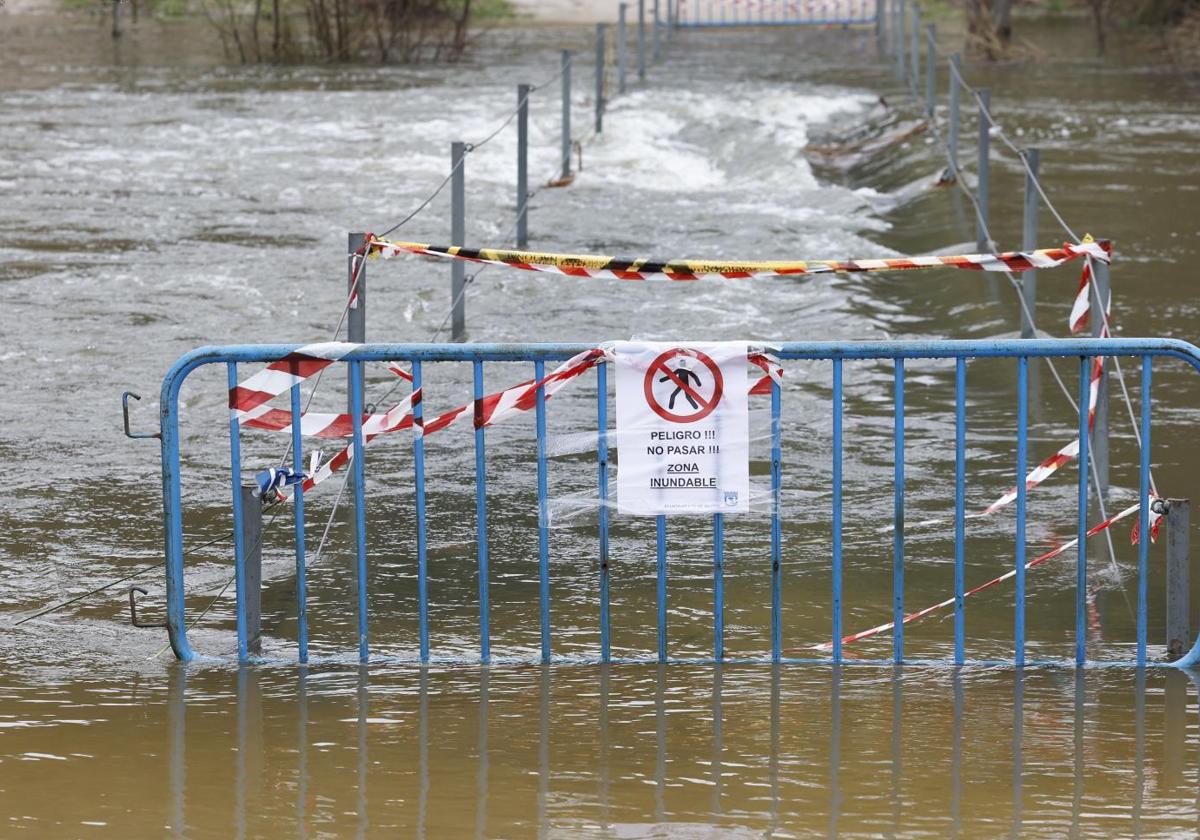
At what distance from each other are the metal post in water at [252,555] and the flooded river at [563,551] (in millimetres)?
163

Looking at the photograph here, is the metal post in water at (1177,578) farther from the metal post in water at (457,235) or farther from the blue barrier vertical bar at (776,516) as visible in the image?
the metal post in water at (457,235)

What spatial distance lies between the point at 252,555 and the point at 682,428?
1.59 meters

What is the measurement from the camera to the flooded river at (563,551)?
5.23m

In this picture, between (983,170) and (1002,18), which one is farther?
(1002,18)

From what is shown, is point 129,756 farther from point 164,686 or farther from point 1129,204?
point 1129,204

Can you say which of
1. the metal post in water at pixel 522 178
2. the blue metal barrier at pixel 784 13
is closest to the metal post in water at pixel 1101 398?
the metal post in water at pixel 522 178

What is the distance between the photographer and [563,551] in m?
7.97

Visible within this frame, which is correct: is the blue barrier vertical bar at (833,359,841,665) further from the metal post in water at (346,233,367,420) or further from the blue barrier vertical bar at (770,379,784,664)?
the metal post in water at (346,233,367,420)

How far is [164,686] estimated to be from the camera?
6.13 metres

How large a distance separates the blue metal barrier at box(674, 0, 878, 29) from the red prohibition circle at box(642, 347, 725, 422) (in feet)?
98.3

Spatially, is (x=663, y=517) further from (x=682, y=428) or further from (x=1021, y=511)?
(x=1021, y=511)

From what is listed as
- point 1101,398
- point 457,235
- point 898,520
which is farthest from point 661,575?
point 457,235

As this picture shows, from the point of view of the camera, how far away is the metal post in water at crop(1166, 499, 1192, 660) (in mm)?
6285

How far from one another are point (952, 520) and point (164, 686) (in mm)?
3826
